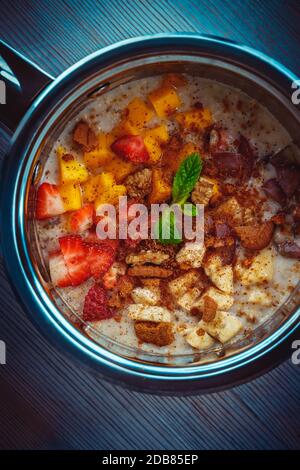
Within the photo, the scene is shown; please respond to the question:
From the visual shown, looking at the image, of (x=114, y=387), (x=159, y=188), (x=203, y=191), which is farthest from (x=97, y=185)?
(x=114, y=387)

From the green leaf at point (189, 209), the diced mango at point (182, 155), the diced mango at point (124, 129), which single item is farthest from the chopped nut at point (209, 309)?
the diced mango at point (124, 129)

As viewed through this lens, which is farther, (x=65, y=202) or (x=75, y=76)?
(x=65, y=202)

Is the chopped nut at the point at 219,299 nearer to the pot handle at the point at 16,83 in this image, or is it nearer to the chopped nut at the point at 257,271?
the chopped nut at the point at 257,271

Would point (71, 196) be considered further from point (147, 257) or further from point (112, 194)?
point (147, 257)

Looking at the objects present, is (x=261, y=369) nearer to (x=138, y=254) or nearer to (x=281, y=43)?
(x=138, y=254)
